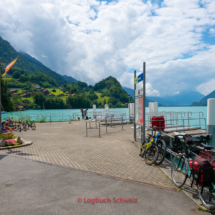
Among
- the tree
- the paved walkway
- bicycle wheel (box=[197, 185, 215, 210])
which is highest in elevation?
the tree

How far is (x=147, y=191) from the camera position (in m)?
4.11

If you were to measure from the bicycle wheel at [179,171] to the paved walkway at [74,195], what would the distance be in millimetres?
363

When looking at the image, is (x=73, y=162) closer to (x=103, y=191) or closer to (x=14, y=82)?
(x=103, y=191)

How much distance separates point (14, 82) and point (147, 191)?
161932mm

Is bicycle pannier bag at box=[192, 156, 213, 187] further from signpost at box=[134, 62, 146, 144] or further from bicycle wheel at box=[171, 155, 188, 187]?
signpost at box=[134, 62, 146, 144]

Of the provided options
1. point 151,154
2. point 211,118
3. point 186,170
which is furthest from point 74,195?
point 211,118

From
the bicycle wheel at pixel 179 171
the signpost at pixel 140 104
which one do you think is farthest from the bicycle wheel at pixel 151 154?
the signpost at pixel 140 104

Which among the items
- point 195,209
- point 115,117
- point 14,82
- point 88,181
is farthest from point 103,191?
point 14,82

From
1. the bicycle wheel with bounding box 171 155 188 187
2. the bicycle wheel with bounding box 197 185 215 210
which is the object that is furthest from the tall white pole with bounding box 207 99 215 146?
the bicycle wheel with bounding box 197 185 215 210

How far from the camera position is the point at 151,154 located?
20.6 ft

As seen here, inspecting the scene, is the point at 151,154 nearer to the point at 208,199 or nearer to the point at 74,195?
the point at 208,199

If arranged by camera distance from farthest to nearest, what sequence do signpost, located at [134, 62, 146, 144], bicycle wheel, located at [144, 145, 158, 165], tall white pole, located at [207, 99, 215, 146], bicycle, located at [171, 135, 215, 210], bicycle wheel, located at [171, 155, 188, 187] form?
tall white pole, located at [207, 99, 215, 146] < signpost, located at [134, 62, 146, 144] < bicycle wheel, located at [144, 145, 158, 165] < bicycle wheel, located at [171, 155, 188, 187] < bicycle, located at [171, 135, 215, 210]

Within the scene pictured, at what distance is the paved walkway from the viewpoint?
3344 millimetres

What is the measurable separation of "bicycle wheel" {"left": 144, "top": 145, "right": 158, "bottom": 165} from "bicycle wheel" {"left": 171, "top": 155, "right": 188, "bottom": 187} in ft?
4.37
